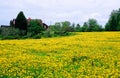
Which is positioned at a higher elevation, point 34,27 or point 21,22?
point 21,22

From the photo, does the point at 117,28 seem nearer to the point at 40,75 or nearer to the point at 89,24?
the point at 89,24

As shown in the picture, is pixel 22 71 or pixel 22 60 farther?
pixel 22 60

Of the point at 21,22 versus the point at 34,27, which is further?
the point at 21,22

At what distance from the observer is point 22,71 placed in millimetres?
15906

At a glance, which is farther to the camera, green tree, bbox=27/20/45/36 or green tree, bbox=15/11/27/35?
green tree, bbox=15/11/27/35

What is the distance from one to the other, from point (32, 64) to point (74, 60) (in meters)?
3.15

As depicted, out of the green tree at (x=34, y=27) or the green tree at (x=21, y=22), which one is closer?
the green tree at (x=34, y=27)

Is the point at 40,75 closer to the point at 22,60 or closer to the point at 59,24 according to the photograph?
the point at 22,60

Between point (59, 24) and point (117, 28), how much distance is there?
53.6 ft

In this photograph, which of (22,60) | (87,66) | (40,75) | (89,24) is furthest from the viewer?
(89,24)

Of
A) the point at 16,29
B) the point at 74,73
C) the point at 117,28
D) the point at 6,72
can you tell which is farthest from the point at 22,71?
the point at 117,28

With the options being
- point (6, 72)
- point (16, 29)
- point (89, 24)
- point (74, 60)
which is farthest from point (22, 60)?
point (89, 24)

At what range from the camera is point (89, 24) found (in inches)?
5881

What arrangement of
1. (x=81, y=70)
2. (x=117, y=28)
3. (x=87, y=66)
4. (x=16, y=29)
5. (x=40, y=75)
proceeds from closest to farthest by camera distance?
(x=40, y=75) < (x=81, y=70) < (x=87, y=66) < (x=16, y=29) < (x=117, y=28)
